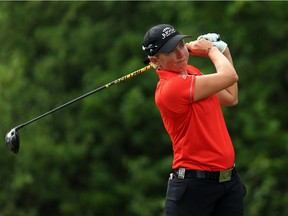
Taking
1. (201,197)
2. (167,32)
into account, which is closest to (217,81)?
(167,32)

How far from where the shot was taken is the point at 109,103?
18062mm

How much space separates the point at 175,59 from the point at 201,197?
0.87 meters

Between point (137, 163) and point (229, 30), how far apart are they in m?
3.53

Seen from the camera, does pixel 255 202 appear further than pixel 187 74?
Yes

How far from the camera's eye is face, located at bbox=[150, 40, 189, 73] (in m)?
4.88

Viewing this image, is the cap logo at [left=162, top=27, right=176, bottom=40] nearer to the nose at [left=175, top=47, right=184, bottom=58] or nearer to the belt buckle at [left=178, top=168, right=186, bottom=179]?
the nose at [left=175, top=47, right=184, bottom=58]

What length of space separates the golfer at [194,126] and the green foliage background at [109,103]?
8516 millimetres

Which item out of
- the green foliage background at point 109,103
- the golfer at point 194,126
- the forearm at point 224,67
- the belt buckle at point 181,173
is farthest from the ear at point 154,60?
the green foliage background at point 109,103

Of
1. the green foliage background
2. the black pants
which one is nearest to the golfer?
the black pants

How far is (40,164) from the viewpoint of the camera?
17125 mm

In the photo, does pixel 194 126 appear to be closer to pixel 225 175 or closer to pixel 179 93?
pixel 179 93

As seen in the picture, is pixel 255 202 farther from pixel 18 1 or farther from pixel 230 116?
pixel 18 1

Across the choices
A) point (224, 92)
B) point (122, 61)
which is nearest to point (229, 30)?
point (122, 61)

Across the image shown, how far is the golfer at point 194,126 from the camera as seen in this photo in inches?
188
